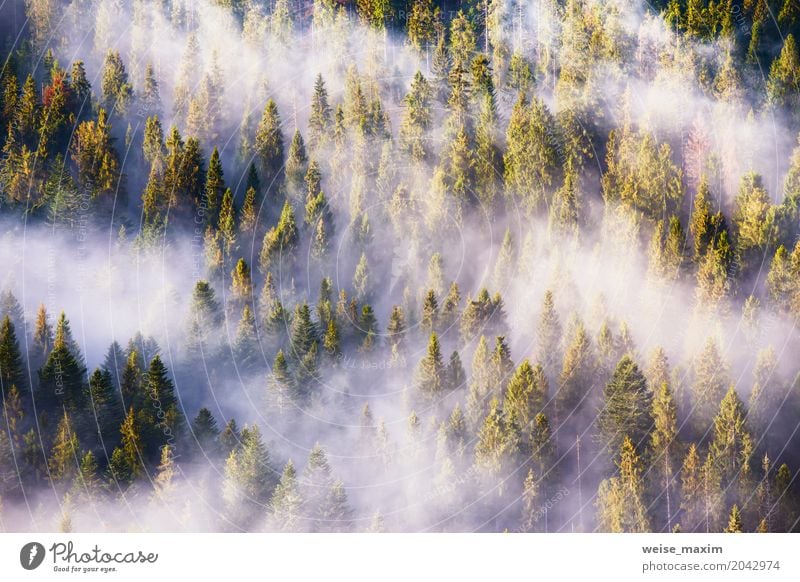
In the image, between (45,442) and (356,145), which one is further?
(356,145)

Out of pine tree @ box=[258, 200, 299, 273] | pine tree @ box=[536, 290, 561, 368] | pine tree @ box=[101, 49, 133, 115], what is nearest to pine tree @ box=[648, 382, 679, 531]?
pine tree @ box=[536, 290, 561, 368]

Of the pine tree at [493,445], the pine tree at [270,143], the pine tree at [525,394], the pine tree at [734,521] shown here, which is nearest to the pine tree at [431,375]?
the pine tree at [493,445]

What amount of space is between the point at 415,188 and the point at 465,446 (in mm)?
3569

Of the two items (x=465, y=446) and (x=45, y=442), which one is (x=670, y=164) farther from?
(x=45, y=442)

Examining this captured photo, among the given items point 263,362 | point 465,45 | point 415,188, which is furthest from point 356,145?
point 263,362

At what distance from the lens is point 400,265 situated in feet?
43.7

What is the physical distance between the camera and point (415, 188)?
44.5 feet

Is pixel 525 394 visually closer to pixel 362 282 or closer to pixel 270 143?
pixel 362 282

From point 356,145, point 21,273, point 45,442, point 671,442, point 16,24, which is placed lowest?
point 671,442

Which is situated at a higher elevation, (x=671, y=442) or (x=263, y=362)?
(x=263, y=362)
